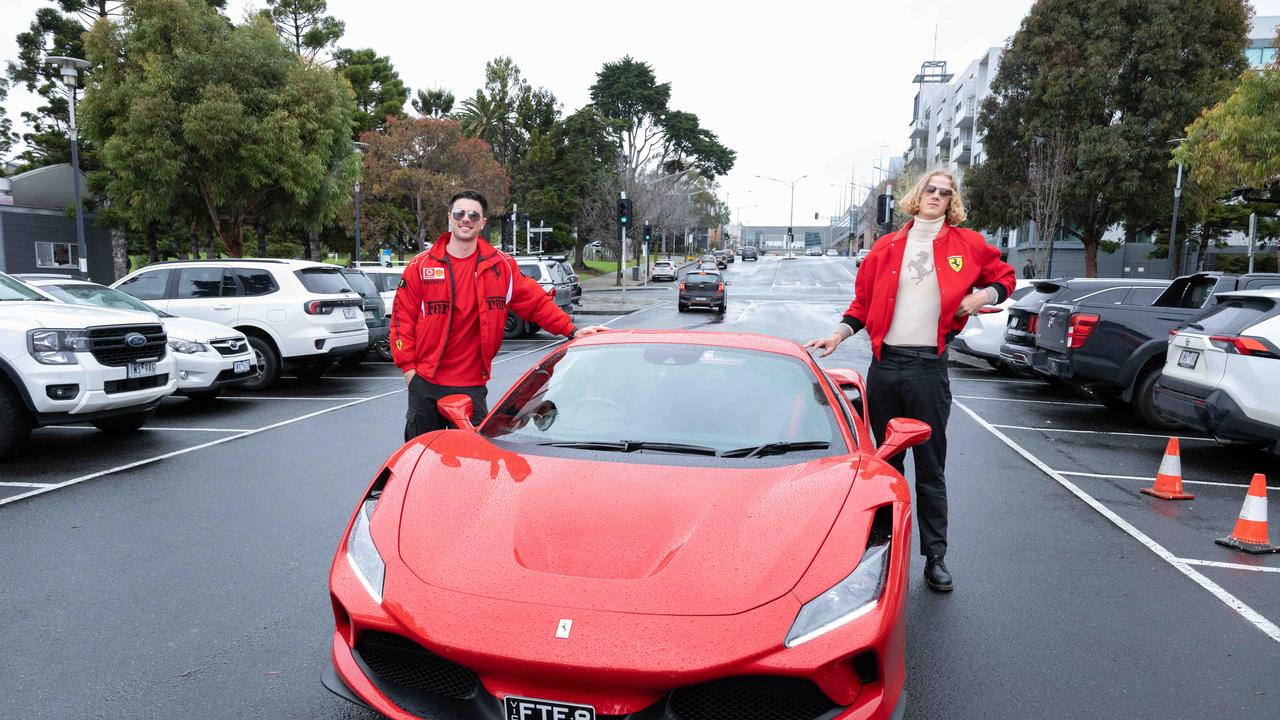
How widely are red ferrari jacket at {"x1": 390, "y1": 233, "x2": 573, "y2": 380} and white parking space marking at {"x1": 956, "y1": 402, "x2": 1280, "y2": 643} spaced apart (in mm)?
3646

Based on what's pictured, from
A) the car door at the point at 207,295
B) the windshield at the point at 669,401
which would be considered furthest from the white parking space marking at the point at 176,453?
the windshield at the point at 669,401

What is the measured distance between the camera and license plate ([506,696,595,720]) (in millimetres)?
2135

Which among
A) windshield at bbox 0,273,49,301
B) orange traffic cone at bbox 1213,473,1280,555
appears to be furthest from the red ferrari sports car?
windshield at bbox 0,273,49,301

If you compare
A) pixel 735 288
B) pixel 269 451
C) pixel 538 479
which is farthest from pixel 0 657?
pixel 735 288

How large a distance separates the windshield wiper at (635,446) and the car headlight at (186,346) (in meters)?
7.26

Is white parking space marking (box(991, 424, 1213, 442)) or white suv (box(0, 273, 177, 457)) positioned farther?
white parking space marking (box(991, 424, 1213, 442))

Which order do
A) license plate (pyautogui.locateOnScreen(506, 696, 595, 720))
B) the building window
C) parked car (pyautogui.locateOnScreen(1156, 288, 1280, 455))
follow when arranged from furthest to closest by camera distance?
1. the building window
2. parked car (pyautogui.locateOnScreen(1156, 288, 1280, 455))
3. license plate (pyautogui.locateOnScreen(506, 696, 595, 720))

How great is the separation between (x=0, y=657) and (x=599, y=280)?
173 ft

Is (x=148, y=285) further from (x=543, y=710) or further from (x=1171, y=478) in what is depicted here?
(x=1171, y=478)

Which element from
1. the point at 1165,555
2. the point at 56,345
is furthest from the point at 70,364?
the point at 1165,555

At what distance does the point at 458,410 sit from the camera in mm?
3682

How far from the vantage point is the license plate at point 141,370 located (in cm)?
729

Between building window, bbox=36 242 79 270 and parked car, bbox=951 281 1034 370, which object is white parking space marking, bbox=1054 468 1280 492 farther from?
building window, bbox=36 242 79 270

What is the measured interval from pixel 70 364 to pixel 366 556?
5.58 metres
